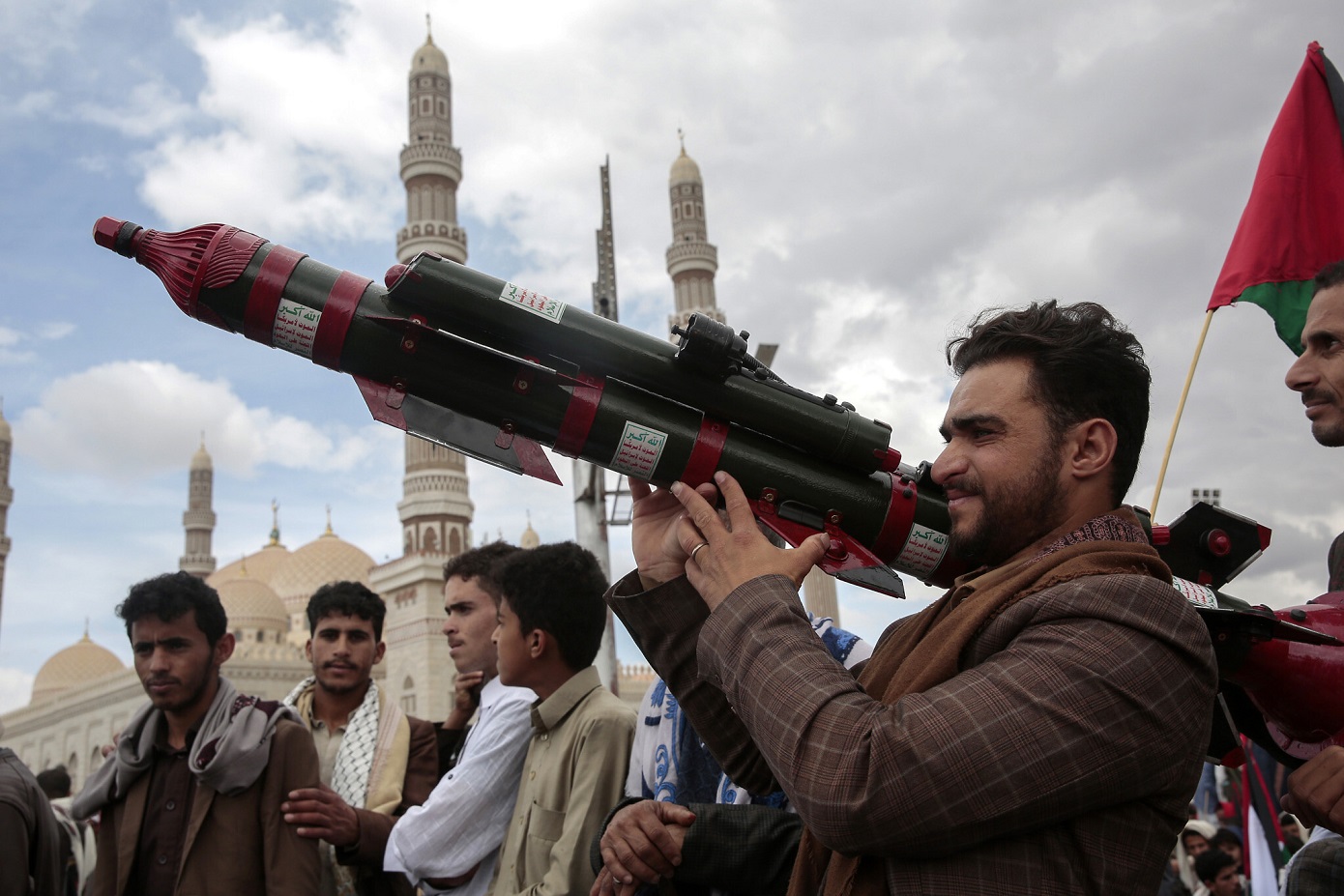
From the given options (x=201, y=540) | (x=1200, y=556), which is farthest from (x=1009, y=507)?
(x=201, y=540)

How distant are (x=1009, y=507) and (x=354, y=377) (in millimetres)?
1088

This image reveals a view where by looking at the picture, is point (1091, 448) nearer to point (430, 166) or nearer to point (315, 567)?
point (430, 166)

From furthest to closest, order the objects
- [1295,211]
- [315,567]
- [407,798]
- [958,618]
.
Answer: [315,567]
[1295,211]
[407,798]
[958,618]

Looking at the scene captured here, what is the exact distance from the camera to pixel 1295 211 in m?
3.75

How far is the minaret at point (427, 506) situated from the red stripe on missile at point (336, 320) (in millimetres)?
25652

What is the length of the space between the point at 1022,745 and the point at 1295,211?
3.30m

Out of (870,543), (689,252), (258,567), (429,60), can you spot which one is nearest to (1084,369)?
(870,543)

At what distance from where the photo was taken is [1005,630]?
1295mm

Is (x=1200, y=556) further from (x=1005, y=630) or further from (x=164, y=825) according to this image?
(x=164, y=825)

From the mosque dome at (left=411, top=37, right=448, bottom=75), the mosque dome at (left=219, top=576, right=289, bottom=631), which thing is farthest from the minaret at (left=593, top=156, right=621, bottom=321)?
the mosque dome at (left=219, top=576, right=289, bottom=631)

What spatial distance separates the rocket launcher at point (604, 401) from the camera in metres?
1.76

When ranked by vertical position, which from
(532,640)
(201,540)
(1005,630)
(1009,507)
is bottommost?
(1005,630)

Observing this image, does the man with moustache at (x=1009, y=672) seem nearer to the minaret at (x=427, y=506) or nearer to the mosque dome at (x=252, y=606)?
the minaret at (x=427, y=506)

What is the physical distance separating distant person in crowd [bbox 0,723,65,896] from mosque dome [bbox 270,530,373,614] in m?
35.4
